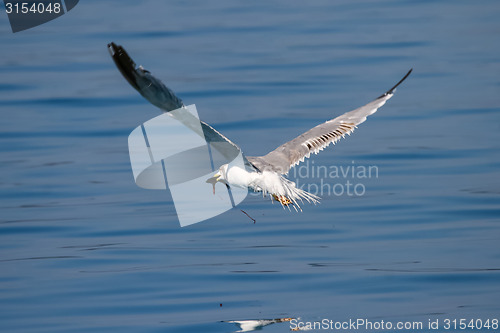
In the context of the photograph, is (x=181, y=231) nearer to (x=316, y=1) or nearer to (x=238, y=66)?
(x=238, y=66)

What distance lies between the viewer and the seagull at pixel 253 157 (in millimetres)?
6383

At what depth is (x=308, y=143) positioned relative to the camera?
943 cm

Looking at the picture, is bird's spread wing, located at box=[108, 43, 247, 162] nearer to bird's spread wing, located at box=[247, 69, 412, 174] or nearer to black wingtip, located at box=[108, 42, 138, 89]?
black wingtip, located at box=[108, 42, 138, 89]

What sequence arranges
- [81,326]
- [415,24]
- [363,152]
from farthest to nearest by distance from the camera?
[415,24], [363,152], [81,326]

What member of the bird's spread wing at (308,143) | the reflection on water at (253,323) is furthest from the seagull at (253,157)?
the reflection on water at (253,323)

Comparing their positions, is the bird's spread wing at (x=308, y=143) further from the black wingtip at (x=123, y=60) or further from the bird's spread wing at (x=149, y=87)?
the black wingtip at (x=123, y=60)

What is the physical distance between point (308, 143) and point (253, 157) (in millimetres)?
955

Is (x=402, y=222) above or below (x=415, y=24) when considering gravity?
below

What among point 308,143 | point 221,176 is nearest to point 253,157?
point 221,176

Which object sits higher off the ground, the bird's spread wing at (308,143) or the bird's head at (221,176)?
the bird's spread wing at (308,143)

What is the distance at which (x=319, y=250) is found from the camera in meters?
9.07

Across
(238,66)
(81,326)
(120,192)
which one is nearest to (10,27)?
(238,66)

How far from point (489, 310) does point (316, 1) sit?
16.5 meters

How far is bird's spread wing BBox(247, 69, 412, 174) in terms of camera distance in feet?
28.9
